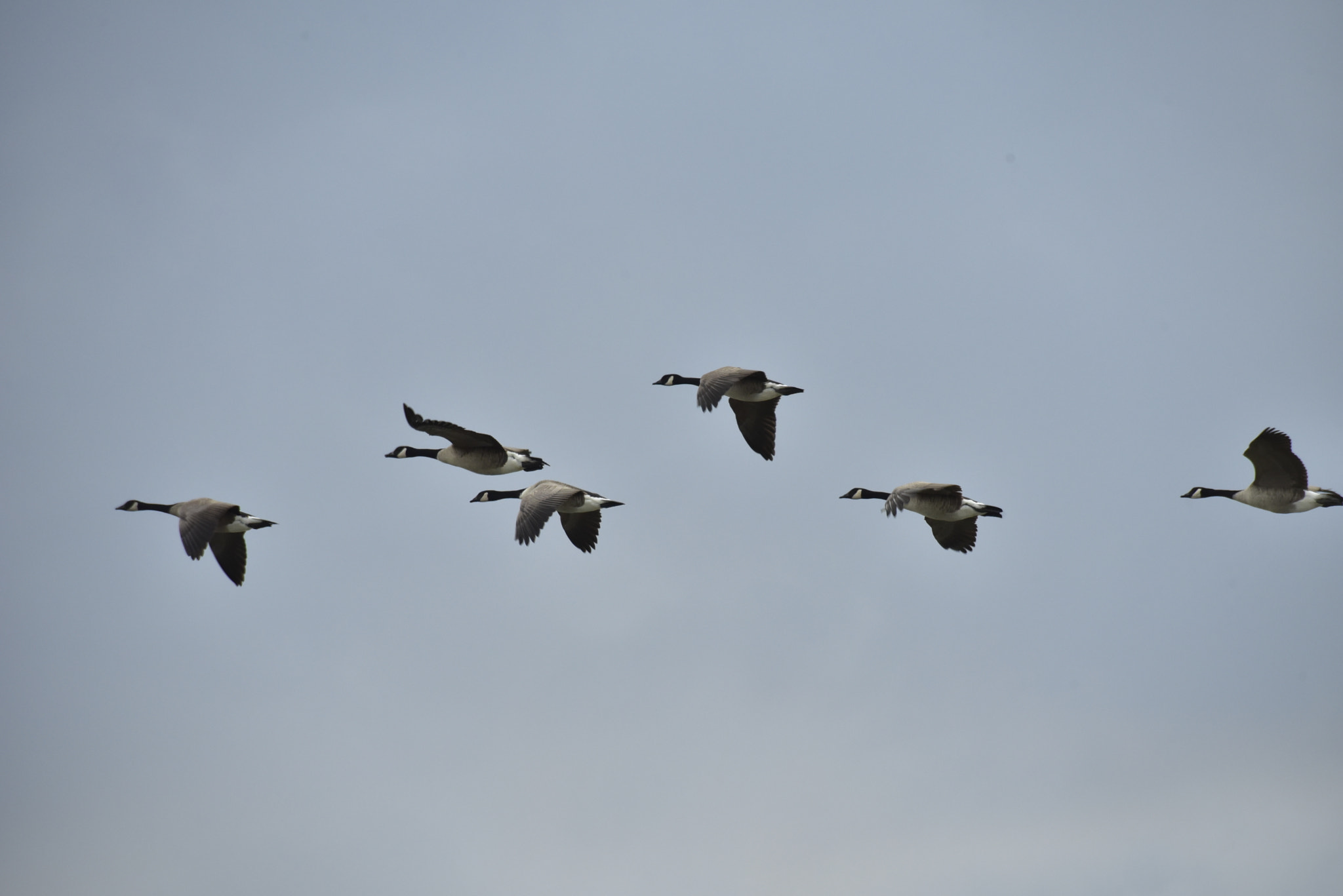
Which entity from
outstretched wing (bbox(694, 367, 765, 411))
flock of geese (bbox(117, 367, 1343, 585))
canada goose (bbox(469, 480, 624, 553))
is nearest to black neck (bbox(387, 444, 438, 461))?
flock of geese (bbox(117, 367, 1343, 585))

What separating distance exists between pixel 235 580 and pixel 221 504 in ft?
4.62

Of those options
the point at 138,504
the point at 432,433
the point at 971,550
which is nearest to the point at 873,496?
the point at 971,550

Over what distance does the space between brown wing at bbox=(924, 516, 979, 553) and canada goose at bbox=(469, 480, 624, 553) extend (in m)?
5.41

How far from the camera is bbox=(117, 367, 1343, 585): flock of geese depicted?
20.9m

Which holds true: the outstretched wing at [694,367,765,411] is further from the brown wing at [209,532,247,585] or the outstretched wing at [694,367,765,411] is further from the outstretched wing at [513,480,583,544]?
the brown wing at [209,532,247,585]

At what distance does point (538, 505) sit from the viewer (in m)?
20.9

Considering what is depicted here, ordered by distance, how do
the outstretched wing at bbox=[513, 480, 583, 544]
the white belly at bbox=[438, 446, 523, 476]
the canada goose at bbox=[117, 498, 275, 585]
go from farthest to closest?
the white belly at bbox=[438, 446, 523, 476], the canada goose at bbox=[117, 498, 275, 585], the outstretched wing at bbox=[513, 480, 583, 544]

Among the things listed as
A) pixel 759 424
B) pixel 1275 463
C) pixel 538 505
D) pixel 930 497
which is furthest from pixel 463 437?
pixel 1275 463

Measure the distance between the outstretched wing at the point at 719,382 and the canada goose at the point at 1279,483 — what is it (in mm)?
7553

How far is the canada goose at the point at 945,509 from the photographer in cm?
2158

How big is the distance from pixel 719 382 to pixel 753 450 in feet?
7.41

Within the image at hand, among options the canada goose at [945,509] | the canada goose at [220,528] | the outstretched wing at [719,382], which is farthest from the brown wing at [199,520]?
the canada goose at [945,509]

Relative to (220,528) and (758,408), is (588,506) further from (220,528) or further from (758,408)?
(220,528)

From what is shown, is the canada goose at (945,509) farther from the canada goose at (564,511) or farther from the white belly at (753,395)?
the canada goose at (564,511)
